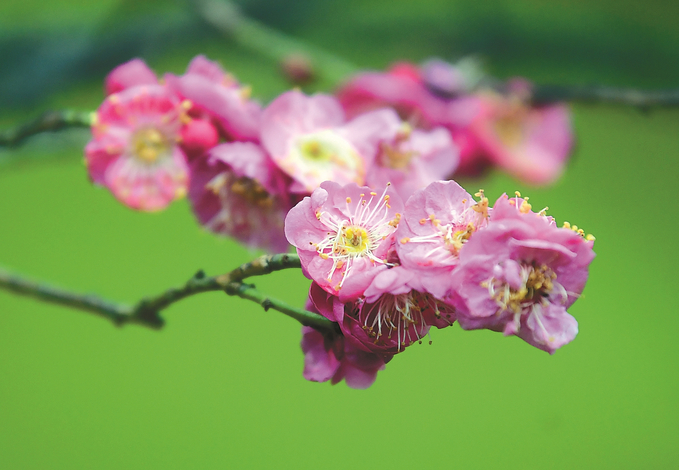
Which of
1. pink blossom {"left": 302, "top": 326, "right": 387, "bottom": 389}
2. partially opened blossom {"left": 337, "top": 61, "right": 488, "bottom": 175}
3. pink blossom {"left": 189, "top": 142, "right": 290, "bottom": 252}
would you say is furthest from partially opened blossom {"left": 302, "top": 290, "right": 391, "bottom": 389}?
partially opened blossom {"left": 337, "top": 61, "right": 488, "bottom": 175}

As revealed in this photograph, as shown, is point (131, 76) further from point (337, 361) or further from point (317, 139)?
point (337, 361)

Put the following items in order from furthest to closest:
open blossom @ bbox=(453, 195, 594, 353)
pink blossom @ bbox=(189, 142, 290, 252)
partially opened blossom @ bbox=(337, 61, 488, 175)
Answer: partially opened blossom @ bbox=(337, 61, 488, 175)
pink blossom @ bbox=(189, 142, 290, 252)
open blossom @ bbox=(453, 195, 594, 353)

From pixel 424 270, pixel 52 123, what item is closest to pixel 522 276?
pixel 424 270

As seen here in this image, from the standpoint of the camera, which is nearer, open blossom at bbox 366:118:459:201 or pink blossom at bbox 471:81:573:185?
open blossom at bbox 366:118:459:201

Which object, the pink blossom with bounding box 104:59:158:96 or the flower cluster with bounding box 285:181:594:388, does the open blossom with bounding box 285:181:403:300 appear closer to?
the flower cluster with bounding box 285:181:594:388

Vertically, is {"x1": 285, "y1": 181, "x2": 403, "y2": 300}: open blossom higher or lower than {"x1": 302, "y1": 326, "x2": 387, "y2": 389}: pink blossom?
higher
